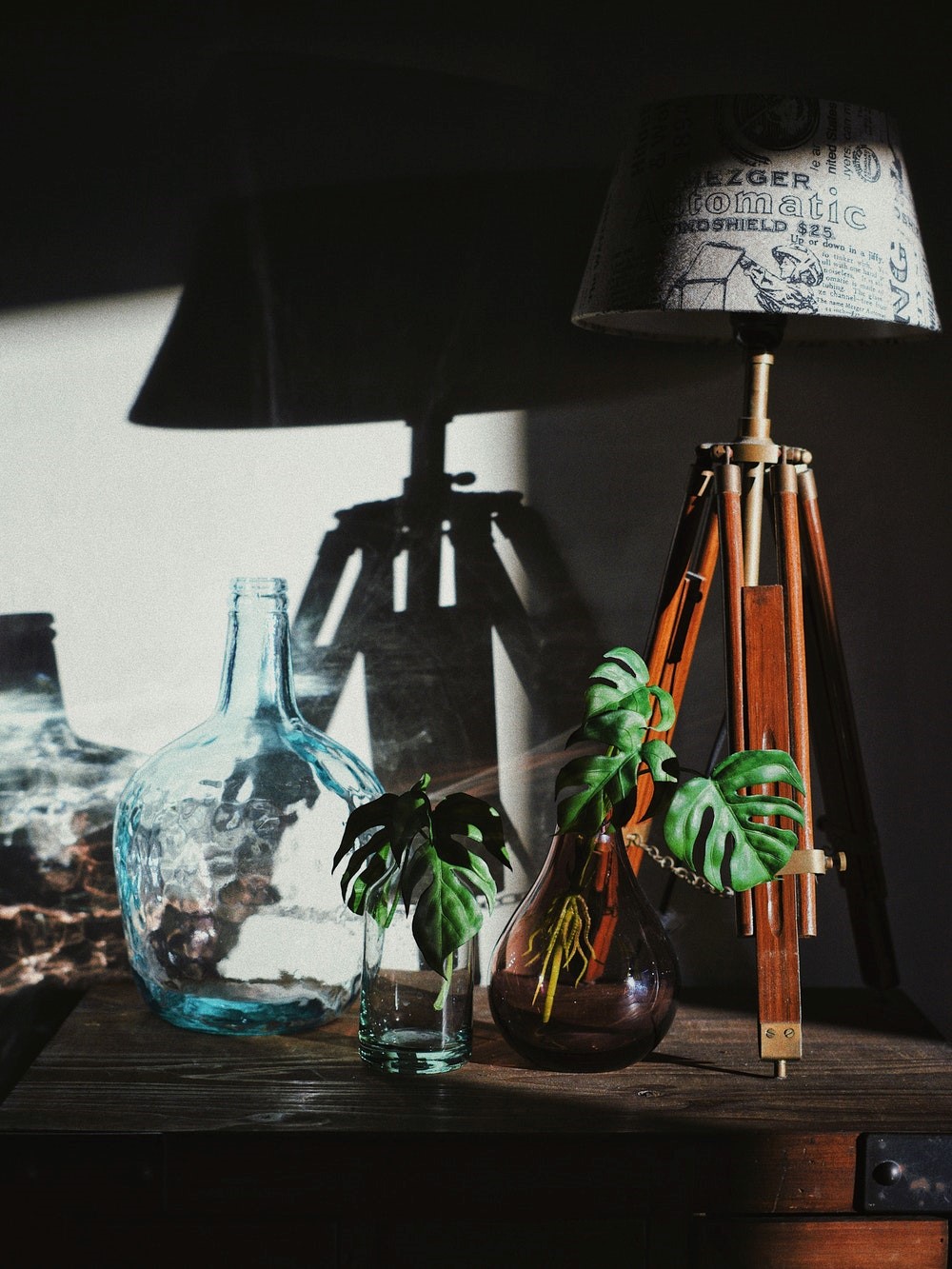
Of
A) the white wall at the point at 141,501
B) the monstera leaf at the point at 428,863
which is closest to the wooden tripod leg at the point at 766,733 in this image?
the monstera leaf at the point at 428,863

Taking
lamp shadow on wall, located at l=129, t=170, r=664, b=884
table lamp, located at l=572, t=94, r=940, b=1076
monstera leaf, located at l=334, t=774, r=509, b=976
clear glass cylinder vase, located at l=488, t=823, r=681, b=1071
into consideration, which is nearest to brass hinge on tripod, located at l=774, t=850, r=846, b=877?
table lamp, located at l=572, t=94, r=940, b=1076

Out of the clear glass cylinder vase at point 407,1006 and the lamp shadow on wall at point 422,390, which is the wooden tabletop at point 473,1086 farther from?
the lamp shadow on wall at point 422,390

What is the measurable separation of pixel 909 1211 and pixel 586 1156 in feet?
1.03

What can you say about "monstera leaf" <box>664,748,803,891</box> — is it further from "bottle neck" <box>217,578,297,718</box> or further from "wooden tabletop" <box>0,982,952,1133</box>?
"bottle neck" <box>217,578,297,718</box>

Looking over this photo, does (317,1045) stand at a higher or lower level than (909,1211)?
higher

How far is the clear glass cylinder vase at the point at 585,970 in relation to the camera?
123 cm

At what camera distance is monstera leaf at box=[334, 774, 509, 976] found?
3.91 feet

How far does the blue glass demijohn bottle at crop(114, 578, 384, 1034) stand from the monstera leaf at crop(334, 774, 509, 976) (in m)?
0.11

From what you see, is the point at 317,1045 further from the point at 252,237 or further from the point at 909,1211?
the point at 252,237

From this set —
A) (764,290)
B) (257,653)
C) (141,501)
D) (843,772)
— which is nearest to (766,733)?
(843,772)

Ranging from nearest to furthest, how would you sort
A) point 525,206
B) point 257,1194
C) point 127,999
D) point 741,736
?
point 257,1194, point 741,736, point 127,999, point 525,206

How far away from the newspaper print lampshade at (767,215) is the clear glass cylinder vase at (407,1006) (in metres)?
0.67

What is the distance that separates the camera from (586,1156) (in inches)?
44.2

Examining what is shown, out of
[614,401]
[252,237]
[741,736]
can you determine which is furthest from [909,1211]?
[252,237]
